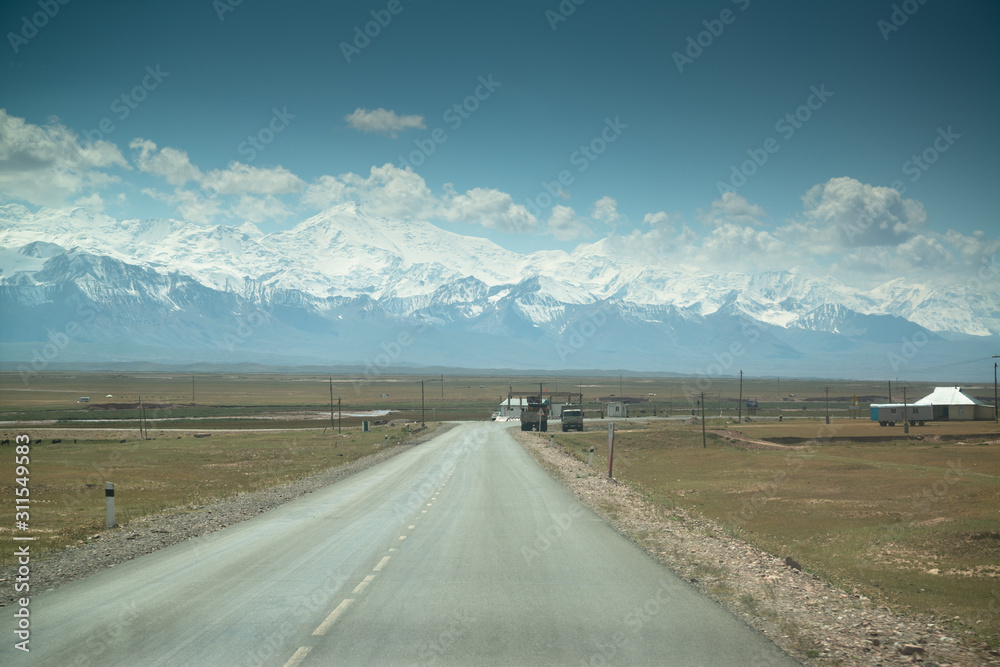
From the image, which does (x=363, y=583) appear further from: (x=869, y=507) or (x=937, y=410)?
(x=937, y=410)

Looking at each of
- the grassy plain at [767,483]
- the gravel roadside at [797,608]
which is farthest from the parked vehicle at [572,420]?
the gravel roadside at [797,608]

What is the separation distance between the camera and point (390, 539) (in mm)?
16688

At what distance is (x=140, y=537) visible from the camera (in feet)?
61.1

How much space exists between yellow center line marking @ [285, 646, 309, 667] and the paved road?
42mm

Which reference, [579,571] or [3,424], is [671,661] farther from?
[3,424]

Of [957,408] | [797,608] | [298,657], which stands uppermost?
[298,657]

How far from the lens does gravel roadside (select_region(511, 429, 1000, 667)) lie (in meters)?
8.91

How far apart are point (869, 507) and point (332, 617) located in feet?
77.7

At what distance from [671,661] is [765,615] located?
2.88m

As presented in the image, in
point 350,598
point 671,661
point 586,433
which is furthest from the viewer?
point 586,433

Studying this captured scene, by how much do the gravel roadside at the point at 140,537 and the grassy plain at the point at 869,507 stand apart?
47.7ft

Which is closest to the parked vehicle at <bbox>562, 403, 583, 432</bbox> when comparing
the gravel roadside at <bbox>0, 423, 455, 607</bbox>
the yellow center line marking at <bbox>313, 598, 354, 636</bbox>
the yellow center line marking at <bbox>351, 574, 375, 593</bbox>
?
the gravel roadside at <bbox>0, 423, 455, 607</bbox>

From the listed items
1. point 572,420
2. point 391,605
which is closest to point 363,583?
point 391,605

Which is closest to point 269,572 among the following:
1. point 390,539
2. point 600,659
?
point 390,539
